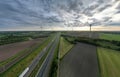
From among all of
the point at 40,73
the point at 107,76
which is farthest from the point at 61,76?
the point at 107,76

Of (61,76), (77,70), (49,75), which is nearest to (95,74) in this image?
(77,70)

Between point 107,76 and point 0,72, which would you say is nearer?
point 107,76

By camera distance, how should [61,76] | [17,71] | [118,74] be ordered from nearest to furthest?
[61,76], [118,74], [17,71]

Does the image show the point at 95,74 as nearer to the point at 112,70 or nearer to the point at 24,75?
the point at 112,70

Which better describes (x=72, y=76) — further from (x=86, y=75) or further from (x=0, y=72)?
(x=0, y=72)

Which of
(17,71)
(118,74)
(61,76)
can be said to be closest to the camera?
(61,76)

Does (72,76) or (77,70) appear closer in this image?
(72,76)

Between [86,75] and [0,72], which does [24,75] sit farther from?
[86,75]
